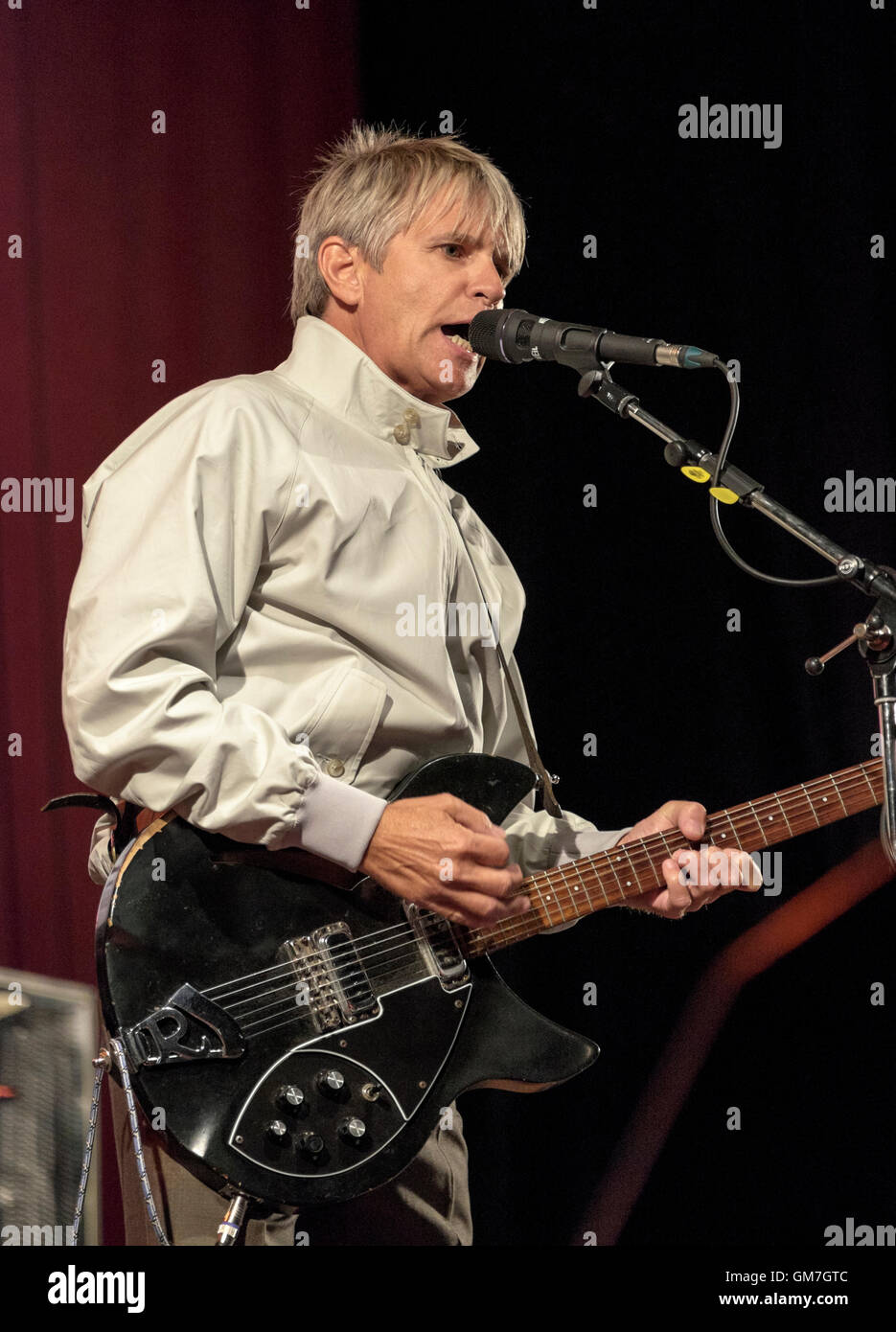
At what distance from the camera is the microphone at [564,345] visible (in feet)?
4.92

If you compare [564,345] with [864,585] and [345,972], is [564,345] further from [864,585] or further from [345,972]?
[345,972]

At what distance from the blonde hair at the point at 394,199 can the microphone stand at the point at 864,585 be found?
0.57 meters

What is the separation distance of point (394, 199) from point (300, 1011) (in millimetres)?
1158

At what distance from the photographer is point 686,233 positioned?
260 centimetres

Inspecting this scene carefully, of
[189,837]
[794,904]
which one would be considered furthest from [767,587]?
[189,837]

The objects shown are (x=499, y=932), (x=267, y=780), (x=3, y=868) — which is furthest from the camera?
(x=3, y=868)

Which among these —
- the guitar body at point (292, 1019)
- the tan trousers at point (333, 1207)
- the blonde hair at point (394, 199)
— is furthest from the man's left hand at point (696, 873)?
the blonde hair at point (394, 199)

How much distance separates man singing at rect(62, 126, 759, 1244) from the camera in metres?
1.52

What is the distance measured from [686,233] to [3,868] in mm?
1735

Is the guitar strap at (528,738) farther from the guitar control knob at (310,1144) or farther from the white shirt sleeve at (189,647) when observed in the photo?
the guitar control knob at (310,1144)

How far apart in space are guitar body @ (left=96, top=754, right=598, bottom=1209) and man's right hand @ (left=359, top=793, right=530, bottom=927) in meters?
0.07

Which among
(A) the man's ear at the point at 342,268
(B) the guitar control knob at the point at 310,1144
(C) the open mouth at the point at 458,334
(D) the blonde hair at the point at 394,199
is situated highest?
(D) the blonde hair at the point at 394,199

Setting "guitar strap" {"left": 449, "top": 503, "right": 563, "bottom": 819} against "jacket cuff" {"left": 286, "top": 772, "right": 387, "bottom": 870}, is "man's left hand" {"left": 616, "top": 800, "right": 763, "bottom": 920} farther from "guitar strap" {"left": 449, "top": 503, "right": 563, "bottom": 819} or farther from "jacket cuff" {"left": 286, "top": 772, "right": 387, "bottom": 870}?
"jacket cuff" {"left": 286, "top": 772, "right": 387, "bottom": 870}
